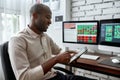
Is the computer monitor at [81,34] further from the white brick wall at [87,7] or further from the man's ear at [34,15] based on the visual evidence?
the man's ear at [34,15]

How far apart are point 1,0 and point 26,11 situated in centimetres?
45

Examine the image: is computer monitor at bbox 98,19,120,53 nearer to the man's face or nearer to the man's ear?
the man's face

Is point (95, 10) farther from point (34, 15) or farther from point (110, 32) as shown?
point (34, 15)

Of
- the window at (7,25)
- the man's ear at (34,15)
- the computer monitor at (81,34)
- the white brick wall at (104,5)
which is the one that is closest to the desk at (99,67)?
the computer monitor at (81,34)

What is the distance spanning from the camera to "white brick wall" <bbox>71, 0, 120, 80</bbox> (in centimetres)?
185

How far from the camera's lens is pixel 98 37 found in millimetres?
1724

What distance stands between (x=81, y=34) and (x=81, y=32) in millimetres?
25

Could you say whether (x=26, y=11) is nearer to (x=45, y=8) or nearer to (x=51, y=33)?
(x=51, y=33)

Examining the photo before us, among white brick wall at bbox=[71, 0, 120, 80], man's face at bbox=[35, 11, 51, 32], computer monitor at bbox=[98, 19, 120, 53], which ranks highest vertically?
white brick wall at bbox=[71, 0, 120, 80]

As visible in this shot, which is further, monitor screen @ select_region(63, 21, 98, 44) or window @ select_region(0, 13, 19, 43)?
window @ select_region(0, 13, 19, 43)

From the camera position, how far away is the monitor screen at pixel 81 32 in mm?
1758

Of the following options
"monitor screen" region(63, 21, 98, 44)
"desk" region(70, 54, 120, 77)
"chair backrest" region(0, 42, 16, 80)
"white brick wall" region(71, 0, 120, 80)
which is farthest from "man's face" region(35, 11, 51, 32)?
"white brick wall" region(71, 0, 120, 80)

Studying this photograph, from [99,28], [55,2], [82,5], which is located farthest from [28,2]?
[99,28]

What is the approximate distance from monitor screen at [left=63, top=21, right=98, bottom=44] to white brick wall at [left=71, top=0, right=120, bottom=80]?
0.96 feet
